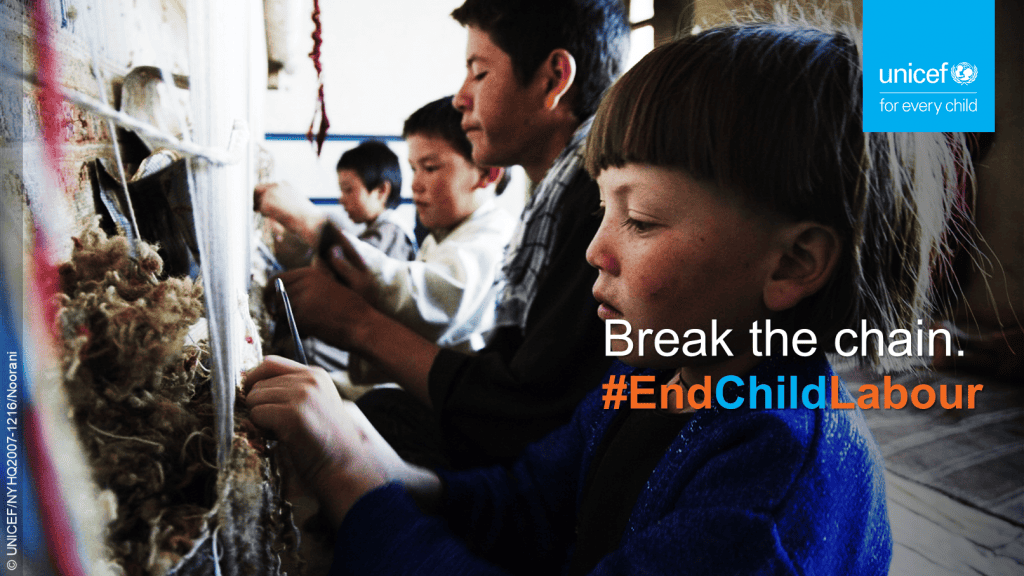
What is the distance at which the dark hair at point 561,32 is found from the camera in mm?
798

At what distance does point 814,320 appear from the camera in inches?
19.2

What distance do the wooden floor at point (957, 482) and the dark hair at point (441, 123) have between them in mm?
831

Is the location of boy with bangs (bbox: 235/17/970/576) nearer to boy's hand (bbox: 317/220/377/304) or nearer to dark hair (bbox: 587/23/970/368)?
dark hair (bbox: 587/23/970/368)

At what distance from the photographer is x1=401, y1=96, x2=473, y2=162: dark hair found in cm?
119

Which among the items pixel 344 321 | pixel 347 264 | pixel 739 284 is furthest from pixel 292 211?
pixel 739 284

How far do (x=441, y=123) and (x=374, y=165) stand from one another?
299 millimetres

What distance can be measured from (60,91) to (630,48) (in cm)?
75

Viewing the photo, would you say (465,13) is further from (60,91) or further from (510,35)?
(60,91)

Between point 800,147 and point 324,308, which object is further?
point 324,308

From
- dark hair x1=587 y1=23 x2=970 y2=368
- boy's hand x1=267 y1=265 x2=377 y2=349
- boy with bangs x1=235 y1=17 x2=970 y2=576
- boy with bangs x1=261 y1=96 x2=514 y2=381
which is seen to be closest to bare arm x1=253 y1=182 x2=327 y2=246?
boy with bangs x1=261 y1=96 x2=514 y2=381

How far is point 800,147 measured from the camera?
0.43 m

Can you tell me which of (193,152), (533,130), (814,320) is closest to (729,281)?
(814,320)

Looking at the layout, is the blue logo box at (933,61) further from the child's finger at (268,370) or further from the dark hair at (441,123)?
the dark hair at (441,123)

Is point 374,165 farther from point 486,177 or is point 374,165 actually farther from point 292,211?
point 292,211
